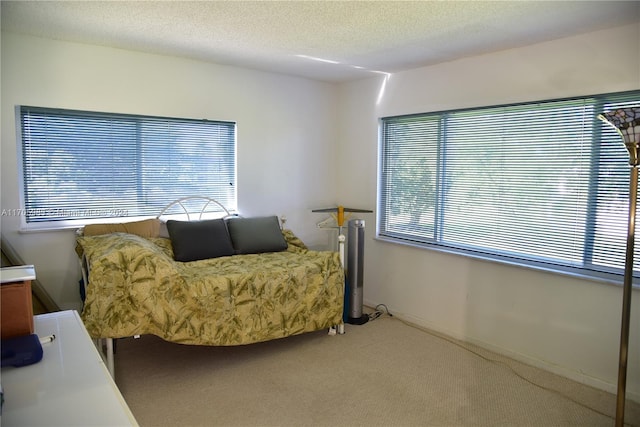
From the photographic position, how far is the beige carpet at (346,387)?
2596 mm

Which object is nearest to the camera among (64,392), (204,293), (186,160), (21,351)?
(64,392)

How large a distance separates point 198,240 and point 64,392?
2.55 m

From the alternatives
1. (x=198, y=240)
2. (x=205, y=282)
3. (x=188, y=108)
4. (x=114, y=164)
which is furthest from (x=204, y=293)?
(x=188, y=108)

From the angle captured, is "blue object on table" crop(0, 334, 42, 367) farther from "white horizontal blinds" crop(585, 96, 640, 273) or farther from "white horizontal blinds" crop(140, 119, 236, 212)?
"white horizontal blinds" crop(585, 96, 640, 273)

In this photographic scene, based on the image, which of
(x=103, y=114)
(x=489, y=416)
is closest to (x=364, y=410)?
(x=489, y=416)

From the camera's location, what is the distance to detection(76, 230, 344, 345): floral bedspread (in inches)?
106

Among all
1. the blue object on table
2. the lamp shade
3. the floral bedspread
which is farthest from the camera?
the floral bedspread

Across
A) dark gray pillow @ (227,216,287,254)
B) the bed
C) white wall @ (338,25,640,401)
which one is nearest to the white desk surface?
the bed

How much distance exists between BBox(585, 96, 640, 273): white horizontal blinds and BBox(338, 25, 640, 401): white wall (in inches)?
6.7

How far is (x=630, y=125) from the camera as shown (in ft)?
7.09

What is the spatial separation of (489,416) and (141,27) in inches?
132

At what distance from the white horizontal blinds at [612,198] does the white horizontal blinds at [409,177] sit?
4.50ft

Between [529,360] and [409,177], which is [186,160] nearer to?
[409,177]

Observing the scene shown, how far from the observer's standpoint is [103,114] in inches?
142
